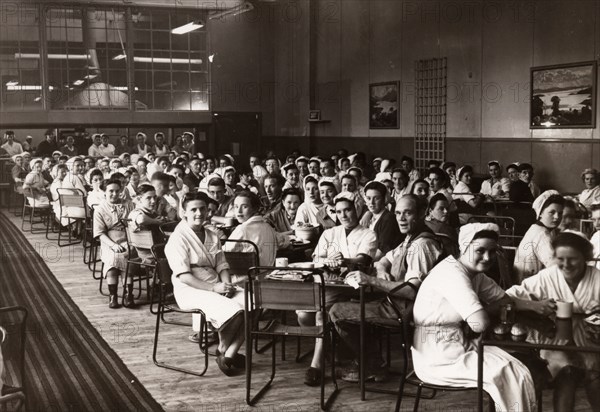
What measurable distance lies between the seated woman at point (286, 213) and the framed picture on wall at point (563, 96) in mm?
5033

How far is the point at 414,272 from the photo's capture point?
4156mm

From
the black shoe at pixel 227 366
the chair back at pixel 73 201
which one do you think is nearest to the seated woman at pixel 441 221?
the black shoe at pixel 227 366

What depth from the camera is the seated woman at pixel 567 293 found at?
127 inches

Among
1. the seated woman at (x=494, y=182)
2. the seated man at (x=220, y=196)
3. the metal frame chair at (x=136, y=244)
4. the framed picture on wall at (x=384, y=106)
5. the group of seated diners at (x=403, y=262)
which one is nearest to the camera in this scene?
the group of seated diners at (x=403, y=262)

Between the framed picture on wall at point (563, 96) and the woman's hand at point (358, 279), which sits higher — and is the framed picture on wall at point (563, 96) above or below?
above

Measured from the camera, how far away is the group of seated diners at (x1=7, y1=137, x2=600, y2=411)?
333 centimetres

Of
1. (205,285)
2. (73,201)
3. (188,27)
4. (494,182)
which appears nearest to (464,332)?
(205,285)

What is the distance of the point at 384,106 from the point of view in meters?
14.3

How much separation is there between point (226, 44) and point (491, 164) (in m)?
9.77

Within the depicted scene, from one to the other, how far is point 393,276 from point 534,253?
117cm

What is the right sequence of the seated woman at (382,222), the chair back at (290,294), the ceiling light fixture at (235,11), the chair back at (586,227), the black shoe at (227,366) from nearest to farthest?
1. the chair back at (290,294)
2. the black shoe at (227,366)
3. the seated woman at (382,222)
4. the chair back at (586,227)
5. the ceiling light fixture at (235,11)

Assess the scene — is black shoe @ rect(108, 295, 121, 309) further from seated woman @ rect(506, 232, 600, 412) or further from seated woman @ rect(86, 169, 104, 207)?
seated woman @ rect(506, 232, 600, 412)

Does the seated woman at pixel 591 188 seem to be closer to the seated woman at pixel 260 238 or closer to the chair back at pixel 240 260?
the seated woman at pixel 260 238

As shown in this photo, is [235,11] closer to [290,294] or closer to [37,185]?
[37,185]
